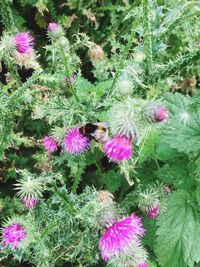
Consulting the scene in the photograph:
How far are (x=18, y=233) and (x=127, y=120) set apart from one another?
0.78 metres

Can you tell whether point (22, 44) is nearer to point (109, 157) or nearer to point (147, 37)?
point (147, 37)

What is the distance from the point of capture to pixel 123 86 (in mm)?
2312

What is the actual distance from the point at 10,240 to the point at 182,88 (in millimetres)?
2720

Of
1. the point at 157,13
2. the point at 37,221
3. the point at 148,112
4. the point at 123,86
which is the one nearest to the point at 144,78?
the point at 157,13

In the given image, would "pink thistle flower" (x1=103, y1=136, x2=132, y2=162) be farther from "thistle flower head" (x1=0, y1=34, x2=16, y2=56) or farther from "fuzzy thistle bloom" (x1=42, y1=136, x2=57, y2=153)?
"thistle flower head" (x1=0, y1=34, x2=16, y2=56)

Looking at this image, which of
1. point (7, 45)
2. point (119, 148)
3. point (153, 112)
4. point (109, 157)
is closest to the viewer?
point (153, 112)

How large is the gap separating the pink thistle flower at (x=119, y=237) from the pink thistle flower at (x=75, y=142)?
57 centimetres

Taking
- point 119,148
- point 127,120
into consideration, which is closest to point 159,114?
A: point 127,120

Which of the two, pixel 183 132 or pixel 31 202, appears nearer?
pixel 31 202

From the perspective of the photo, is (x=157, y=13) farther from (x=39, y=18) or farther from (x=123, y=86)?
(x=39, y=18)

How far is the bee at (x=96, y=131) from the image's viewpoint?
256cm

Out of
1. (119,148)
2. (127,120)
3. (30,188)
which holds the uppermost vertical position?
(127,120)

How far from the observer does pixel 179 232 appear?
2885mm

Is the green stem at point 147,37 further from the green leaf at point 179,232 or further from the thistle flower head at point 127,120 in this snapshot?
the green leaf at point 179,232
